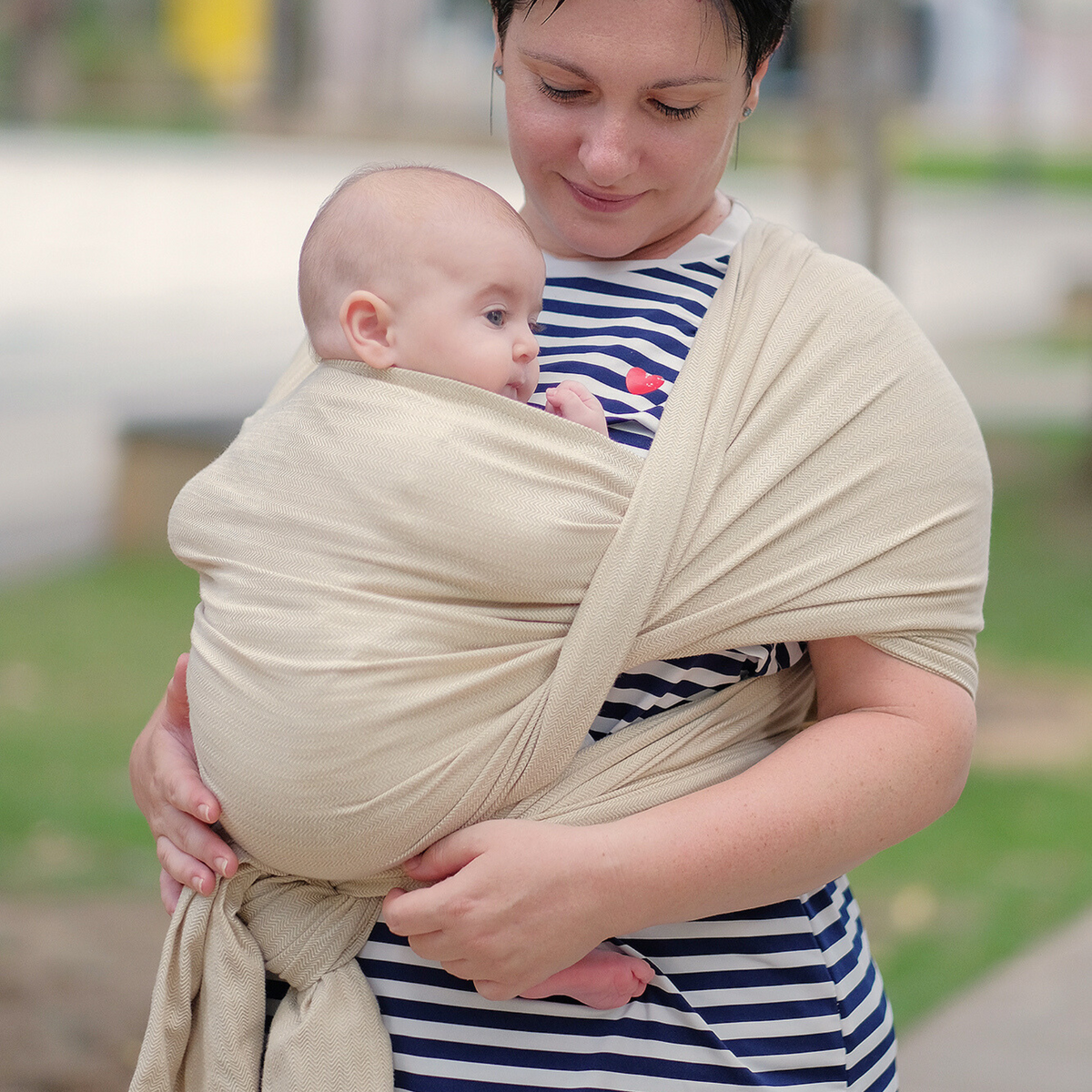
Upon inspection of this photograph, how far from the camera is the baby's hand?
144cm

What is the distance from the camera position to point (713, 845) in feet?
4.48

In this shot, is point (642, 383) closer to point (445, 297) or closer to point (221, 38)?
point (445, 297)

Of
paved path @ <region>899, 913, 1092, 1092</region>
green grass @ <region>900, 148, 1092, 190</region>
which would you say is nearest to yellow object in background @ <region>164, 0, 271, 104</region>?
green grass @ <region>900, 148, 1092, 190</region>

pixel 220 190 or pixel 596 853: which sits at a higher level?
pixel 596 853

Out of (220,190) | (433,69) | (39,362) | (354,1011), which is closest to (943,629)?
(354,1011)

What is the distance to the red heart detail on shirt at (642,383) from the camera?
149cm

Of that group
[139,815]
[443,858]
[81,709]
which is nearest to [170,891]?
[443,858]

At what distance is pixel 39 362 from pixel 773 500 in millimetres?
9045

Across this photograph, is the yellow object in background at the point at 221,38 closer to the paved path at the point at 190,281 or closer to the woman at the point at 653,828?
the paved path at the point at 190,281

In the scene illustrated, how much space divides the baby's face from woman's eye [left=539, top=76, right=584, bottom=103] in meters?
0.14

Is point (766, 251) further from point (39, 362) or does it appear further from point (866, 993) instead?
point (39, 362)

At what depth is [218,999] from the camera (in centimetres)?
146

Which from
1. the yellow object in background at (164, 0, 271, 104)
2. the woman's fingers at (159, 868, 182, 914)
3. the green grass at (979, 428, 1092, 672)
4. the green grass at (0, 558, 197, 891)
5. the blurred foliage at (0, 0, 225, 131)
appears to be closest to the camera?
the woman's fingers at (159, 868, 182, 914)

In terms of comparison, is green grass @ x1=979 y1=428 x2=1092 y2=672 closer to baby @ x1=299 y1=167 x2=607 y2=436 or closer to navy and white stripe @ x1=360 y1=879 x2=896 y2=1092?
navy and white stripe @ x1=360 y1=879 x2=896 y2=1092
